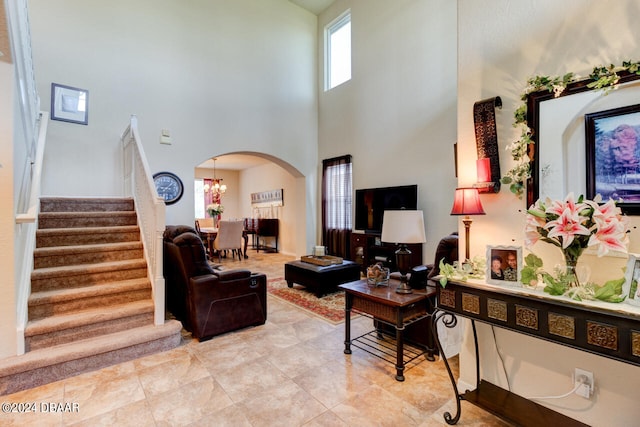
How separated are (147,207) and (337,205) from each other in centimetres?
404

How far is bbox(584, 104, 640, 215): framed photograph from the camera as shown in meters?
1.45

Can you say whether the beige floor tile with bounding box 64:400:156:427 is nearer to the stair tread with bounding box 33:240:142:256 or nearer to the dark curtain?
the stair tread with bounding box 33:240:142:256

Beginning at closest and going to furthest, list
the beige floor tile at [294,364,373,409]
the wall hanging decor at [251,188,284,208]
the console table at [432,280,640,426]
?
the console table at [432,280,640,426] < the beige floor tile at [294,364,373,409] < the wall hanging decor at [251,188,284,208]

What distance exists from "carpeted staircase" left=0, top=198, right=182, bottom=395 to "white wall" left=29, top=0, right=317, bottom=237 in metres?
1.34

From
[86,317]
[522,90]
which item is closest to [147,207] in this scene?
[86,317]

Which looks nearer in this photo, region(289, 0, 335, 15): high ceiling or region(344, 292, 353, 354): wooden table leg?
region(344, 292, 353, 354): wooden table leg

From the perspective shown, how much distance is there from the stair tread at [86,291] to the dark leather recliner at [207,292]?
371 millimetres

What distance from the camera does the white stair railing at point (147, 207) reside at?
2.89 metres

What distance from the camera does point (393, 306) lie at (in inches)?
91.4

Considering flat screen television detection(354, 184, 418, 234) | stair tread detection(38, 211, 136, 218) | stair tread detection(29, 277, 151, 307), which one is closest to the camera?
stair tread detection(29, 277, 151, 307)

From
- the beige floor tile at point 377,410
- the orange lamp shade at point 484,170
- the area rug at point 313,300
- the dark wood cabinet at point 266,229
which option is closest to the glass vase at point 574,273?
the orange lamp shade at point 484,170

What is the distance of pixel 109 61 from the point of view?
4812 mm

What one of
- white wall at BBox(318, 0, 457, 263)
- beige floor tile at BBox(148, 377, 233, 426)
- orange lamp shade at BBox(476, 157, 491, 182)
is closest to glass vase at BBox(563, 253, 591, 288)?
orange lamp shade at BBox(476, 157, 491, 182)

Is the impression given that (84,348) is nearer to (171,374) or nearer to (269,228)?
(171,374)
